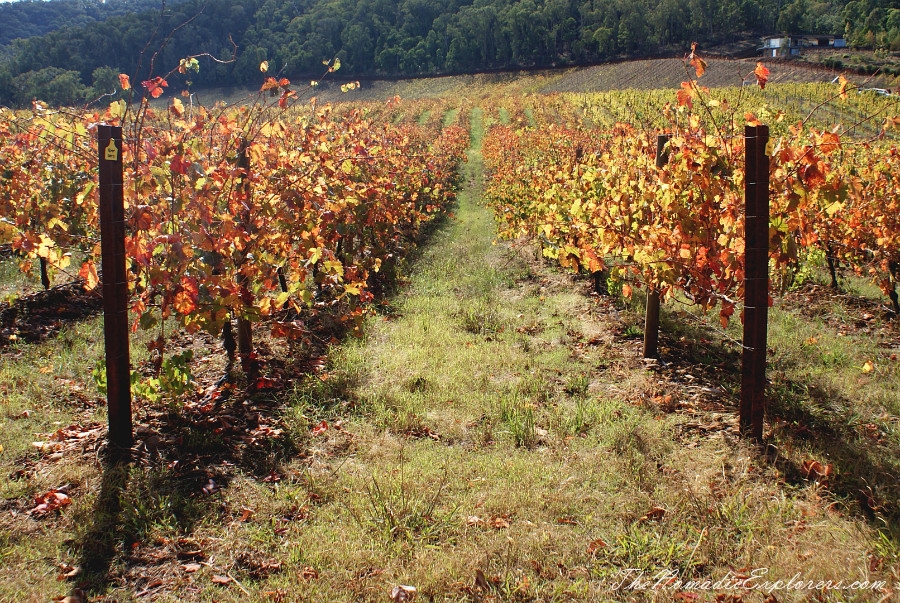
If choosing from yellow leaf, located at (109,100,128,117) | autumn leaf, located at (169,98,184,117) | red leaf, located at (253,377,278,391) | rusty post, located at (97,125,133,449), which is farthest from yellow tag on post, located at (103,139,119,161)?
red leaf, located at (253,377,278,391)

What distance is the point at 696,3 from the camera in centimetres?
8306

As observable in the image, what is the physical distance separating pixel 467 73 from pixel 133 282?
76211mm

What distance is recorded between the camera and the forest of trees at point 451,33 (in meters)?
72.2

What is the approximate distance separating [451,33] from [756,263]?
308 feet

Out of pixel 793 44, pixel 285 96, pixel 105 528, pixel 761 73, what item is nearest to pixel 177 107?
pixel 285 96

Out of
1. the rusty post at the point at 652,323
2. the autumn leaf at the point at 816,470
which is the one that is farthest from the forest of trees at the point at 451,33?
the autumn leaf at the point at 816,470

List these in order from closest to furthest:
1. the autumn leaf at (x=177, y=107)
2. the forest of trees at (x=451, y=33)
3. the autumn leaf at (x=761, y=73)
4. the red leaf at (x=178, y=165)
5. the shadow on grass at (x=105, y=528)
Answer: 1. the shadow on grass at (x=105, y=528)
2. the autumn leaf at (x=761, y=73)
3. the red leaf at (x=178, y=165)
4. the autumn leaf at (x=177, y=107)
5. the forest of trees at (x=451, y=33)

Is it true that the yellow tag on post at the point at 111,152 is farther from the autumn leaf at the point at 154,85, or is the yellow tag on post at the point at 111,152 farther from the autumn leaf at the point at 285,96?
the autumn leaf at the point at 285,96

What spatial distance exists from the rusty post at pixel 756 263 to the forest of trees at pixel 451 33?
243ft

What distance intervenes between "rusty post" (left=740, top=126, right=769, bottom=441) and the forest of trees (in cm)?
7402

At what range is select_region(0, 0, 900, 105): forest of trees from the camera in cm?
7219

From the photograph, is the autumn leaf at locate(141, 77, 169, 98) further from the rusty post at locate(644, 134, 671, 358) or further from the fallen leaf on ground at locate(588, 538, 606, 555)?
the rusty post at locate(644, 134, 671, 358)

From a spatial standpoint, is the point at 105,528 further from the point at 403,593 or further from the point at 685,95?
the point at 685,95

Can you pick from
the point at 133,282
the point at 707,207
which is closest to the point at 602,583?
the point at 707,207
